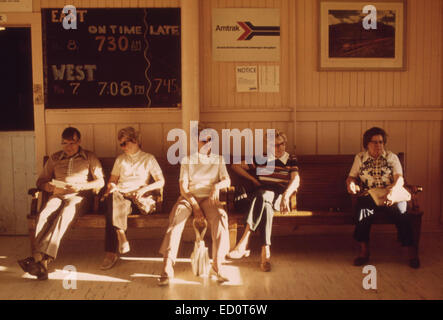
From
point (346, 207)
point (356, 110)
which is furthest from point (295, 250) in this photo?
point (356, 110)

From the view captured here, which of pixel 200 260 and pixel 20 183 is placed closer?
pixel 200 260

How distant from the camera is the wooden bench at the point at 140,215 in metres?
3.67

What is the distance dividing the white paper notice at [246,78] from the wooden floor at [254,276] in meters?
Answer: 1.65

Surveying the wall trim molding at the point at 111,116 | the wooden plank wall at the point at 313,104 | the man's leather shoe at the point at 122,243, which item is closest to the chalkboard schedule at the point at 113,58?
the wall trim molding at the point at 111,116

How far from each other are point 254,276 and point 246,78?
7.03 feet

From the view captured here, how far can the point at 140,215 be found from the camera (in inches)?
146

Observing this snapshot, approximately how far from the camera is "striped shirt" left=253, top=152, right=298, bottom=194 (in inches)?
151

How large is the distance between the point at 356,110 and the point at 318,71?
1.95ft

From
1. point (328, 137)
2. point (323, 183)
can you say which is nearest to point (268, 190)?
point (323, 183)

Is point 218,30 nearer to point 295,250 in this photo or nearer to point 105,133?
point 105,133

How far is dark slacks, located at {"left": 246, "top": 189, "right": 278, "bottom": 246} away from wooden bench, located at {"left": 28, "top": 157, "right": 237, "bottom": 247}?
0.55 feet

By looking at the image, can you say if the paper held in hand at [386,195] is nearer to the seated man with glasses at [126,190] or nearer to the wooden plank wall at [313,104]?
the wooden plank wall at [313,104]

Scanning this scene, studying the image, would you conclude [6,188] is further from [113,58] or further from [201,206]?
[201,206]

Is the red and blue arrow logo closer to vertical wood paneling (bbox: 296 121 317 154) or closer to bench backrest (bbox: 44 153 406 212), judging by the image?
vertical wood paneling (bbox: 296 121 317 154)
